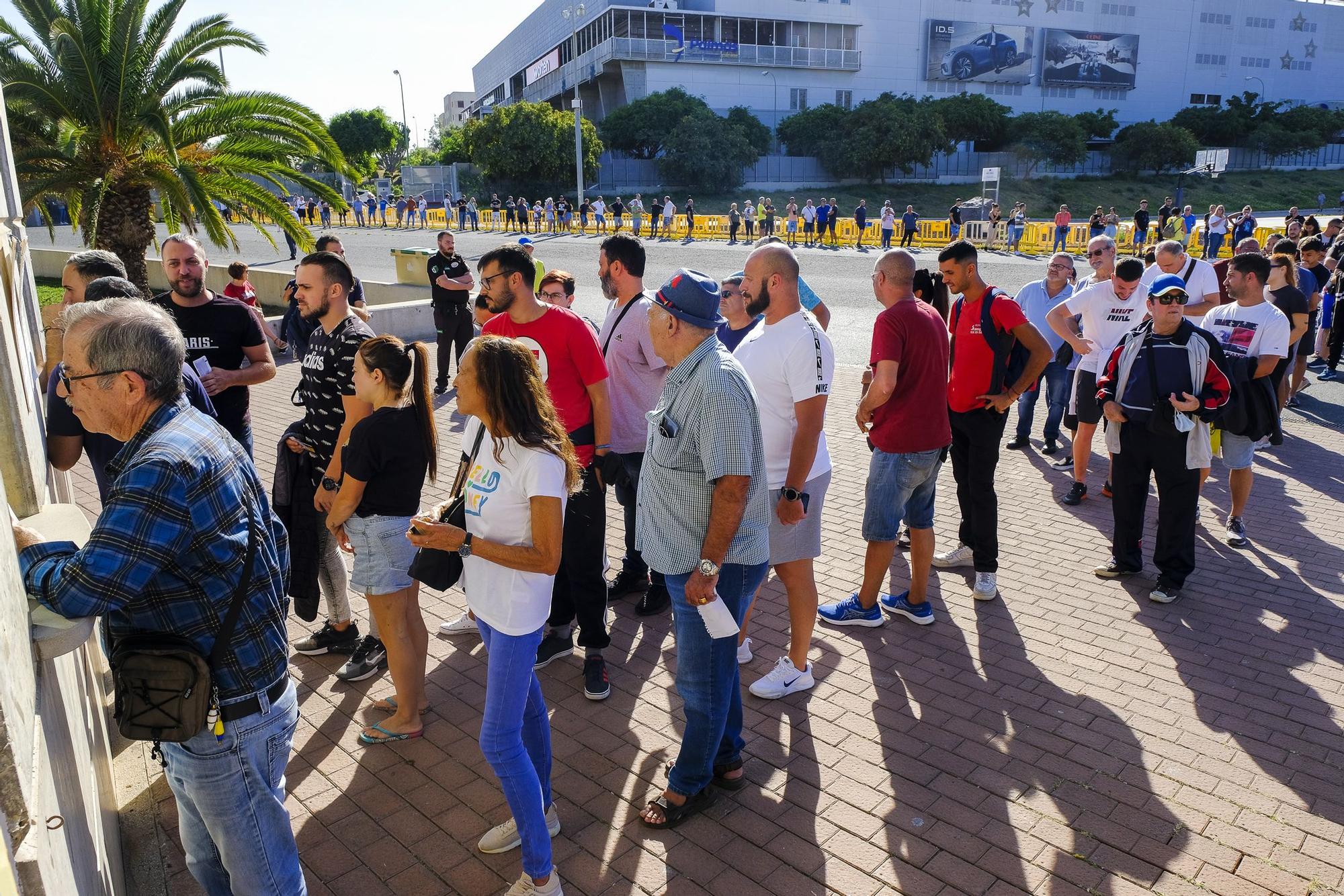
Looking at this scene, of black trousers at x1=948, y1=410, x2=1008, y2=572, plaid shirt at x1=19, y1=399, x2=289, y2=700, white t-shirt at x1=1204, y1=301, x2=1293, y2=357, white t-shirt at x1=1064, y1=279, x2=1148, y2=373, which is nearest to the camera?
plaid shirt at x1=19, y1=399, x2=289, y2=700

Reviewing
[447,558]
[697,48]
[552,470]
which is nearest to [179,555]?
[447,558]

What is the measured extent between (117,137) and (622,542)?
33.5ft

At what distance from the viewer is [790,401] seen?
4074 millimetres

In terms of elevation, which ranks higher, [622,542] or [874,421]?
[874,421]

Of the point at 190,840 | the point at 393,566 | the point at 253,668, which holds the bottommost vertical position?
the point at 190,840

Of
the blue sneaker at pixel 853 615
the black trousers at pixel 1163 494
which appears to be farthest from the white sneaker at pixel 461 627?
the black trousers at pixel 1163 494

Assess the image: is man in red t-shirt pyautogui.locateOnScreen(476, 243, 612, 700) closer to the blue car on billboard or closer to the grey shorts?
the grey shorts

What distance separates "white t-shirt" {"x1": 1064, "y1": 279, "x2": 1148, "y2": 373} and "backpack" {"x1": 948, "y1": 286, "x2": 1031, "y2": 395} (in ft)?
6.67

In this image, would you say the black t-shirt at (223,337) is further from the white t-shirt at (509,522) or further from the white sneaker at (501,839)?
the white sneaker at (501,839)

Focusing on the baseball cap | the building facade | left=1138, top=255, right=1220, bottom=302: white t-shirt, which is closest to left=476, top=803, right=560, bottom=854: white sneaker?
the baseball cap

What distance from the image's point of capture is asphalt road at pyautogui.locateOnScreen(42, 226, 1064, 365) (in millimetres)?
16531

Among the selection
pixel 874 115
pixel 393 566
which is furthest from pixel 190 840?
pixel 874 115

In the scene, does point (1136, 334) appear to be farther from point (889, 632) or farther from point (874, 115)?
point (874, 115)

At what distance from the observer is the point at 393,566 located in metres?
3.90
